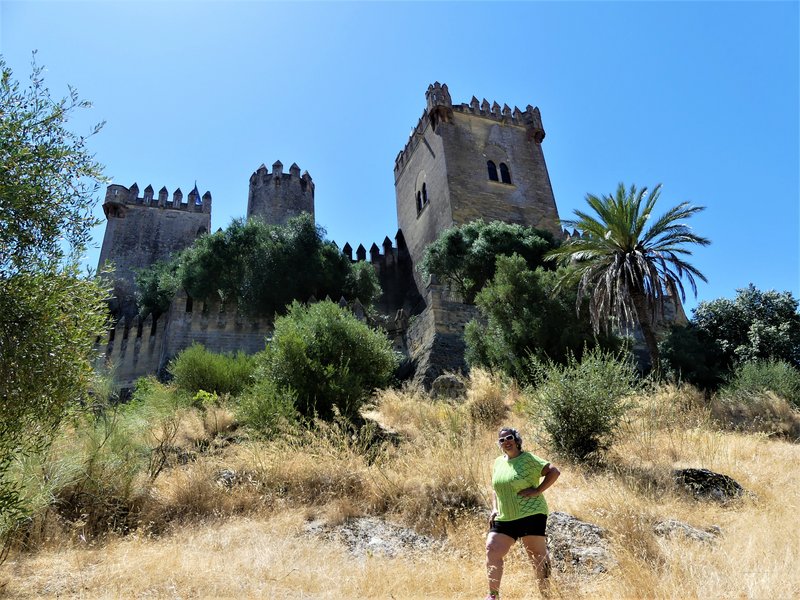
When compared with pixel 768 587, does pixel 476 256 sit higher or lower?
higher

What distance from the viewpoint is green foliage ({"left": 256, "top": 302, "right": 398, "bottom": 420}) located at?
425 inches

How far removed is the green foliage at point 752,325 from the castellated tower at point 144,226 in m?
27.5

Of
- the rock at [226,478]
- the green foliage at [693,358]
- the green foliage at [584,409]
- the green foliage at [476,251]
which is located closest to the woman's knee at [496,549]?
the green foliage at [584,409]

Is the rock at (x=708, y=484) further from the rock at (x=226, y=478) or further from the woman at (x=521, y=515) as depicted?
the rock at (x=226, y=478)

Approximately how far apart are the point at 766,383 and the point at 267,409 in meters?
11.0

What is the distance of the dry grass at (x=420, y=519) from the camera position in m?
4.93

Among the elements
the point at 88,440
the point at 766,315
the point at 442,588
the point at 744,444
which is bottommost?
the point at 442,588

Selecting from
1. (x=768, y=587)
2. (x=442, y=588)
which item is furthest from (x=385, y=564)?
(x=768, y=587)

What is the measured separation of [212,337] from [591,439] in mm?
16152

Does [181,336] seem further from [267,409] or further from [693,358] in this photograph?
[693,358]

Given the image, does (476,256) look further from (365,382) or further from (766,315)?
(365,382)

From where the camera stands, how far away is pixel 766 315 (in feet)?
51.6

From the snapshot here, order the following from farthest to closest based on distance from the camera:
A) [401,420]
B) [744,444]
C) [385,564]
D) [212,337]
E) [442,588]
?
[212,337] → [401,420] → [744,444] → [385,564] → [442,588]

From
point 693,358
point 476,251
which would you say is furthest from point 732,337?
point 476,251
